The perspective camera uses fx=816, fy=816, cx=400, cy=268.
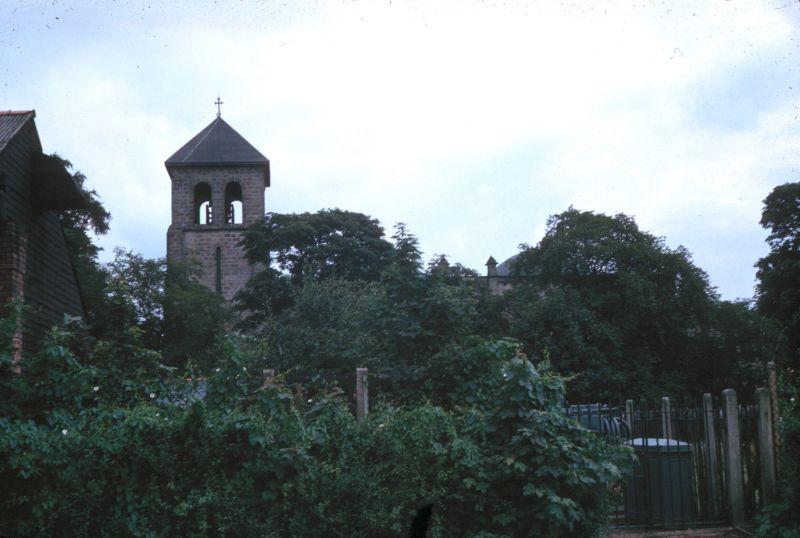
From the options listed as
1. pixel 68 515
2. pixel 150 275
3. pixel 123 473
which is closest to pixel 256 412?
pixel 123 473

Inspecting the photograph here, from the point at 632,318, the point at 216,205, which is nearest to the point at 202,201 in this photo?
the point at 216,205

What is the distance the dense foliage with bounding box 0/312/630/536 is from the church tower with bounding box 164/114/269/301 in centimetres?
4255

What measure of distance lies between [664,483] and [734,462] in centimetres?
100

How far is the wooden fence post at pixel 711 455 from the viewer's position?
11.6 m

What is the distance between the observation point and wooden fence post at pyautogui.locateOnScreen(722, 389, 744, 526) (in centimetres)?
1119

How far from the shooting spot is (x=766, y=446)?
11.2 metres

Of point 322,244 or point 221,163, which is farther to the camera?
point 221,163

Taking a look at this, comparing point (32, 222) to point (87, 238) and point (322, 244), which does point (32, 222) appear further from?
point (322, 244)

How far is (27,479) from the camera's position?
26.0 feet

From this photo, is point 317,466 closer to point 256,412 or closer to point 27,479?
point 256,412

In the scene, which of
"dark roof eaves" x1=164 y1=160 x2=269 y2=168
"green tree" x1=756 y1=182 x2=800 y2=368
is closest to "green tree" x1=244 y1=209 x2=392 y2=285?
"dark roof eaves" x1=164 y1=160 x2=269 y2=168

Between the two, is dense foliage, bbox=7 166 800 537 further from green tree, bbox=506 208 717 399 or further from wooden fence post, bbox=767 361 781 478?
green tree, bbox=506 208 717 399

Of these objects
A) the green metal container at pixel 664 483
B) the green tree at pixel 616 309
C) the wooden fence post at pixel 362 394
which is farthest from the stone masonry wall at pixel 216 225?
the green metal container at pixel 664 483

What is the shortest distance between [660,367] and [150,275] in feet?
91.6
